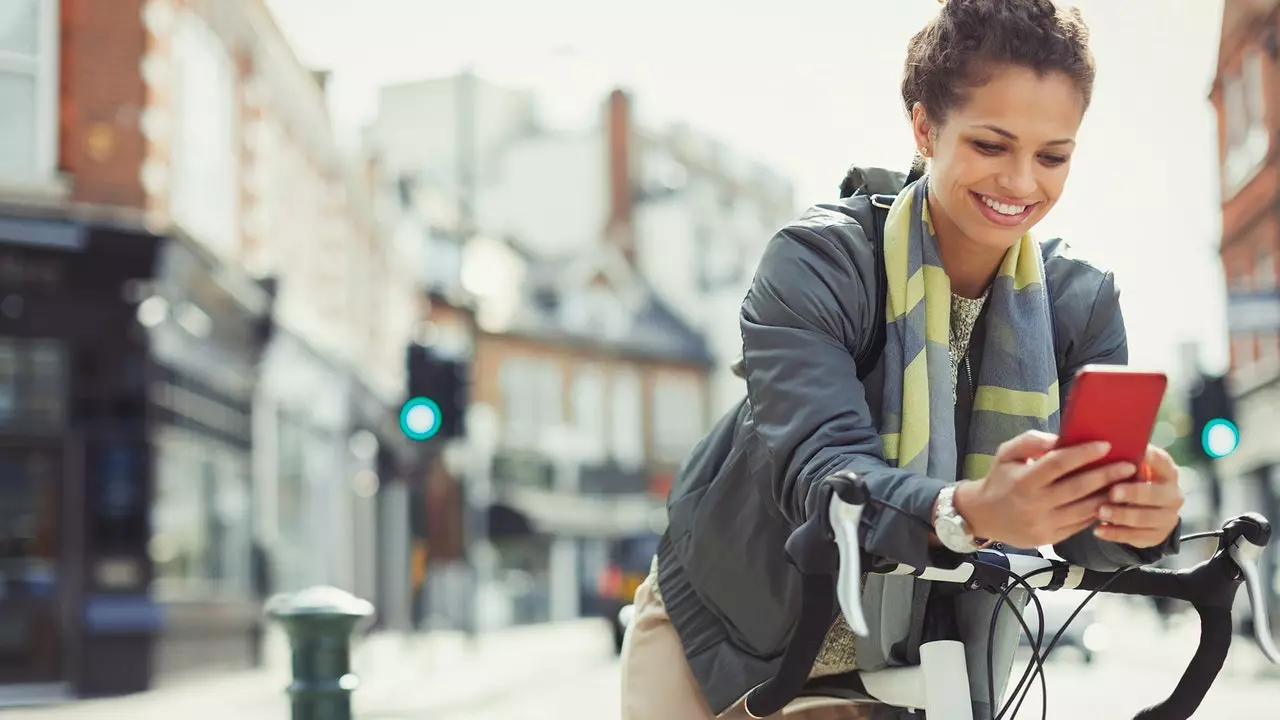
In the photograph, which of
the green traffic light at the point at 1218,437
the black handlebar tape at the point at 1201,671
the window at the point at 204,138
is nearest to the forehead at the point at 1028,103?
the black handlebar tape at the point at 1201,671

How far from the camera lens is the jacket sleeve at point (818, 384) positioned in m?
1.51

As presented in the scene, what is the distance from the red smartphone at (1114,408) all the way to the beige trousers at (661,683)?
751 mm

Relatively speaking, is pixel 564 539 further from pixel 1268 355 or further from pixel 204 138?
pixel 204 138

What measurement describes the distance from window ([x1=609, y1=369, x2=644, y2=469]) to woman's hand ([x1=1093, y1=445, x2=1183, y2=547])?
1648 inches

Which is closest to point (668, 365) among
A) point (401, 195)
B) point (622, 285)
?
point (622, 285)

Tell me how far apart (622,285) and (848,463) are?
42764 mm

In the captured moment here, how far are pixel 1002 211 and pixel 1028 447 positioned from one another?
0.45 meters

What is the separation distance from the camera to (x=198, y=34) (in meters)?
17.4

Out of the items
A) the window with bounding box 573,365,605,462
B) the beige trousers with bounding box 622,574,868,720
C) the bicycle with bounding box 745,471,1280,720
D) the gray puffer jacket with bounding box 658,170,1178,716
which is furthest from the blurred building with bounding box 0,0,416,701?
the window with bounding box 573,365,605,462

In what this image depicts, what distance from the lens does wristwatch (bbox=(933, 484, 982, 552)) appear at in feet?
4.84

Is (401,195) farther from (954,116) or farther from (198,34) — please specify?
(954,116)

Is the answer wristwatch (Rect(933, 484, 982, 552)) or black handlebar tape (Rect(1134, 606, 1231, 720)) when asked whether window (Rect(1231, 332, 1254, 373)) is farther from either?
wristwatch (Rect(933, 484, 982, 552))

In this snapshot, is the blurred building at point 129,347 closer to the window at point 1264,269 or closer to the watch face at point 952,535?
the window at point 1264,269

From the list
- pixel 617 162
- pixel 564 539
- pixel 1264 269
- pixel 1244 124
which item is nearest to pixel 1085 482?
pixel 1264 269
